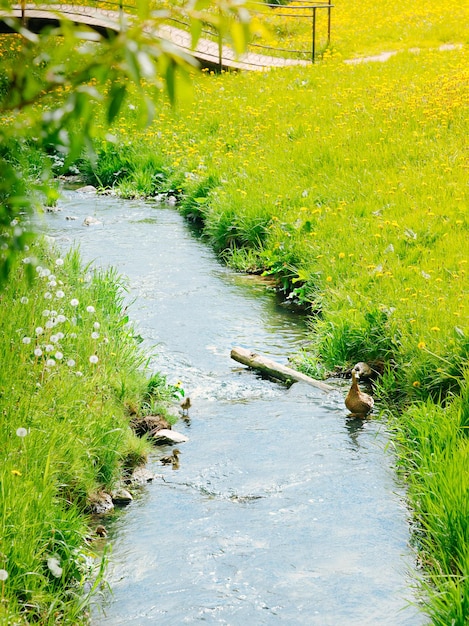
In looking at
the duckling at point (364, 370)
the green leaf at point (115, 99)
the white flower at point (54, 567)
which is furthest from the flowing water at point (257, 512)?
the green leaf at point (115, 99)

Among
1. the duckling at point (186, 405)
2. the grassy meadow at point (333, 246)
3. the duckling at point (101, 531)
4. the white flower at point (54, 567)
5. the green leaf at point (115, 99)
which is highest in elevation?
the green leaf at point (115, 99)

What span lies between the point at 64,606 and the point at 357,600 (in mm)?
1408

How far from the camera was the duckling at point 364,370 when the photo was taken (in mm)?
7023

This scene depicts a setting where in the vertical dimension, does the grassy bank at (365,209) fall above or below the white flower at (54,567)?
above

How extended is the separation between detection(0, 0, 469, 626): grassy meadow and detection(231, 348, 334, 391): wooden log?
313mm

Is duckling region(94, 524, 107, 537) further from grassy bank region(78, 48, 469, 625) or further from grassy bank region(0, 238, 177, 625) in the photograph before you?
grassy bank region(78, 48, 469, 625)

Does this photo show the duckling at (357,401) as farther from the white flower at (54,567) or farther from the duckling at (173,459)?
the white flower at (54,567)

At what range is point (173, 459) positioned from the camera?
5.79 m

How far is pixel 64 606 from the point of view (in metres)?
4.04

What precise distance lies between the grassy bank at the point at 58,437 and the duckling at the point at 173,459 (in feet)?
0.50

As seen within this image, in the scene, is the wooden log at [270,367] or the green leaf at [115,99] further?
the wooden log at [270,367]

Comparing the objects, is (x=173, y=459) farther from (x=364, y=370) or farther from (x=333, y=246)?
(x=333, y=246)

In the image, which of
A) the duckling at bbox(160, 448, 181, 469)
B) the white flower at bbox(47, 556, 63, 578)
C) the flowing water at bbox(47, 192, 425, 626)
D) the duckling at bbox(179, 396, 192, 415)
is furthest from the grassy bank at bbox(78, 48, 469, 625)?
the white flower at bbox(47, 556, 63, 578)

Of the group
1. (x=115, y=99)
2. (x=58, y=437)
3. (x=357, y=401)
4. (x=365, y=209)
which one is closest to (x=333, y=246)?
(x=365, y=209)
